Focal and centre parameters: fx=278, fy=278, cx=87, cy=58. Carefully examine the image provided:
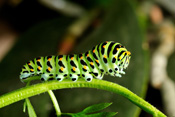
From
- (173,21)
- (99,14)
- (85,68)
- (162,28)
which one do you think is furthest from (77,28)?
(85,68)

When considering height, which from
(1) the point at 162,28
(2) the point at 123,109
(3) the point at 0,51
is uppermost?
(3) the point at 0,51

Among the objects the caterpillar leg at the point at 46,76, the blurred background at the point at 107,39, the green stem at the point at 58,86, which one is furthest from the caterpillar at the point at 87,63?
the blurred background at the point at 107,39

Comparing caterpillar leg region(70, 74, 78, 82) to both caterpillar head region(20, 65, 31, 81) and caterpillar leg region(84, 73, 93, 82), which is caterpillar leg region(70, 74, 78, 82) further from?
caterpillar head region(20, 65, 31, 81)

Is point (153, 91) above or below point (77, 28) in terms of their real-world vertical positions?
below

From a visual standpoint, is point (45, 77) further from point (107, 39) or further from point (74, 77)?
point (107, 39)

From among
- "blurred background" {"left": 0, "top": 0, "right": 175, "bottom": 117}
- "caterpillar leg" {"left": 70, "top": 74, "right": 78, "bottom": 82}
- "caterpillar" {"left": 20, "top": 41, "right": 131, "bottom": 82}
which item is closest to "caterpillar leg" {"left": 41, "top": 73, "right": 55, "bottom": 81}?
"caterpillar" {"left": 20, "top": 41, "right": 131, "bottom": 82}

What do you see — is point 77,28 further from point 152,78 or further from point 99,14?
point 152,78

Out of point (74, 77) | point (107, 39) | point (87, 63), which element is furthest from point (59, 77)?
point (107, 39)
